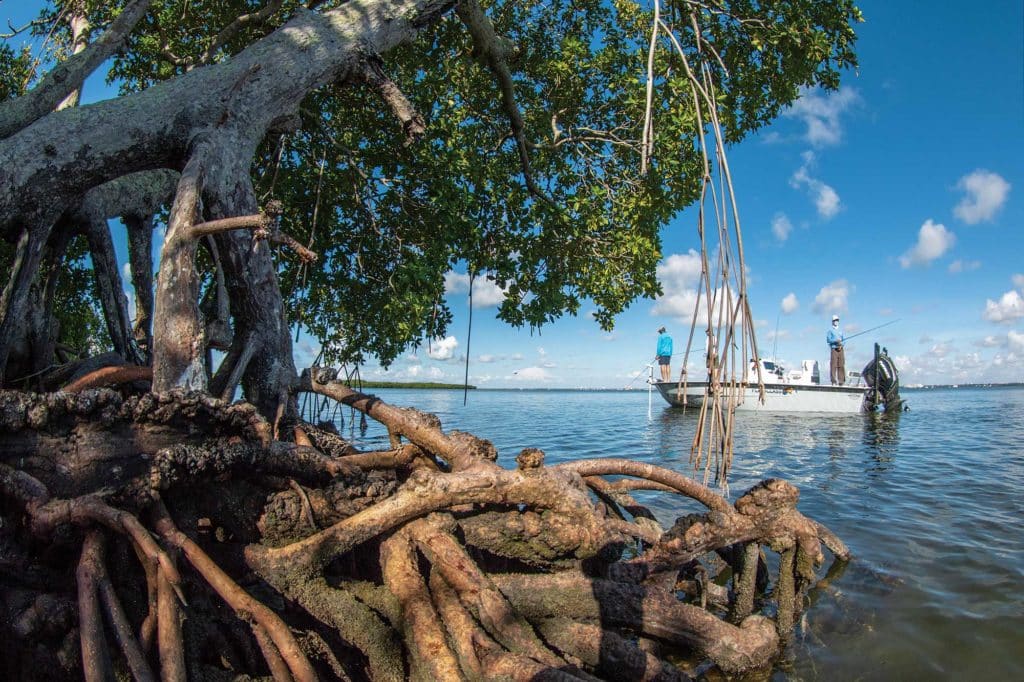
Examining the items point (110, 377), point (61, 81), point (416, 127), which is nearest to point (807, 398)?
point (416, 127)

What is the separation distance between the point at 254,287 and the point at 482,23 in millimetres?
4410

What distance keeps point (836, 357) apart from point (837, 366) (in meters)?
0.41

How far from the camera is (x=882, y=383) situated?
78.8 ft

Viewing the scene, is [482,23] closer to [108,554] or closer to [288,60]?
[288,60]

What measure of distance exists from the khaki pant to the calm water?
321 inches

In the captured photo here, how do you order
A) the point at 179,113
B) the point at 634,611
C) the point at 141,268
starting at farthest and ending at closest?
the point at 141,268 < the point at 179,113 < the point at 634,611

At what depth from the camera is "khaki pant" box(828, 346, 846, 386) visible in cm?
2423

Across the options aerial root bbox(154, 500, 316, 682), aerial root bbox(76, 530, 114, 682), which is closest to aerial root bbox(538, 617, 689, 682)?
aerial root bbox(154, 500, 316, 682)

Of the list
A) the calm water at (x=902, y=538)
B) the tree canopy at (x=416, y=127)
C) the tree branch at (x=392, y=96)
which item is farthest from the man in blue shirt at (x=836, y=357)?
the tree branch at (x=392, y=96)

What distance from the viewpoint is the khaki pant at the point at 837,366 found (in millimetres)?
24234

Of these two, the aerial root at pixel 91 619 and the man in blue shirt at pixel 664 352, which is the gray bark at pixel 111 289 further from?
the man in blue shirt at pixel 664 352

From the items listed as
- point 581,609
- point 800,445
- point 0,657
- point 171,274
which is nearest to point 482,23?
point 171,274

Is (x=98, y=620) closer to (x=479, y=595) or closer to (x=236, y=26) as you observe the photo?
(x=479, y=595)

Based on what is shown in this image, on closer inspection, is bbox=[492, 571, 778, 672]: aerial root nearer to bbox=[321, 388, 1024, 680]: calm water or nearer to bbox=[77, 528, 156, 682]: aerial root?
bbox=[321, 388, 1024, 680]: calm water
